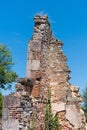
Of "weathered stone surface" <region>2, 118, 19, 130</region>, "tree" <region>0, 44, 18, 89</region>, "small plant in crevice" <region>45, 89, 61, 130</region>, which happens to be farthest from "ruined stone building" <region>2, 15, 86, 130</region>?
"tree" <region>0, 44, 18, 89</region>

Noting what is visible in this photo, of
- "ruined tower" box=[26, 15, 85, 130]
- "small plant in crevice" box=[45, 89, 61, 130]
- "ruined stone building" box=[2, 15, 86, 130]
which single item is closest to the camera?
"ruined stone building" box=[2, 15, 86, 130]

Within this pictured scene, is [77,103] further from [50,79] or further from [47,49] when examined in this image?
[47,49]

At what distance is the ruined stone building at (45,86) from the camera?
47.2 ft

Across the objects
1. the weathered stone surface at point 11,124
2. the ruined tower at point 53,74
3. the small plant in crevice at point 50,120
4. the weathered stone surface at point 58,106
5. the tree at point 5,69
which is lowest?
the weathered stone surface at point 11,124

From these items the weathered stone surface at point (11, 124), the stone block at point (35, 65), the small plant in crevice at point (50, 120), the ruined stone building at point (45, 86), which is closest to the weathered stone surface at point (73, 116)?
the ruined stone building at point (45, 86)

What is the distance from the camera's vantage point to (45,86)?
1644 centimetres

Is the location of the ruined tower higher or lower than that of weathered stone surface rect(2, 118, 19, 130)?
higher

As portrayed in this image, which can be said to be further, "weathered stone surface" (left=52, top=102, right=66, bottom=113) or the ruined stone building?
"weathered stone surface" (left=52, top=102, right=66, bottom=113)

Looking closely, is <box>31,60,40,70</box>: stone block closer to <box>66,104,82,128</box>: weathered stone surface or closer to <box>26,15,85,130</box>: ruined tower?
<box>26,15,85,130</box>: ruined tower

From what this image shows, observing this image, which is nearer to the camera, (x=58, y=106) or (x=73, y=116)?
(x=73, y=116)

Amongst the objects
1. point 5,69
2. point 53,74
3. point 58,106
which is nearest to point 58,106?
point 58,106

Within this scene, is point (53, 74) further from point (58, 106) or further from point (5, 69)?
point (5, 69)

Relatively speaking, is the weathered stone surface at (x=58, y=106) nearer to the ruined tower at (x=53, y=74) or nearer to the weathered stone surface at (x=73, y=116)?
the ruined tower at (x=53, y=74)

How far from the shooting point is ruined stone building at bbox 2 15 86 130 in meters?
14.4
